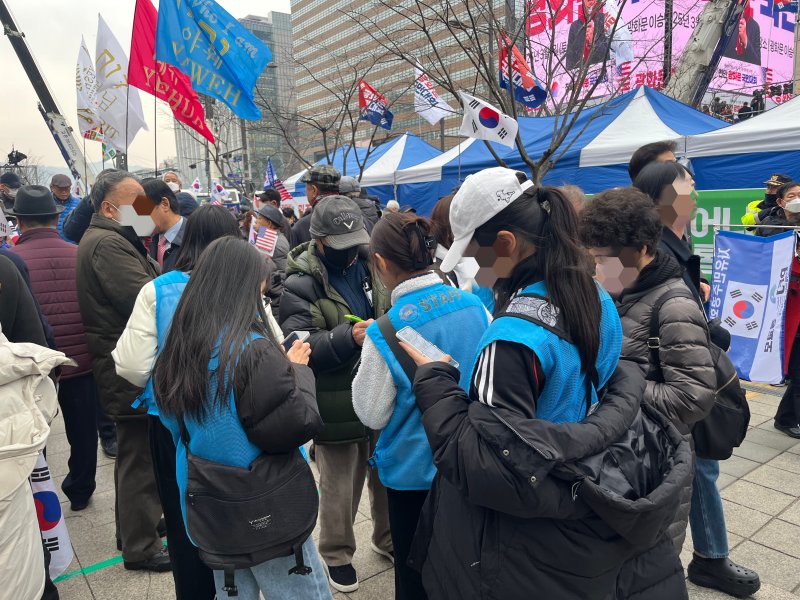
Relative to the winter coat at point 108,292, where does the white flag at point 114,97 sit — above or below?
above

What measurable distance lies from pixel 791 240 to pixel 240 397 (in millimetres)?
4608

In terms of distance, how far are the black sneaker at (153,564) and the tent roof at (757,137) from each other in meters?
7.85

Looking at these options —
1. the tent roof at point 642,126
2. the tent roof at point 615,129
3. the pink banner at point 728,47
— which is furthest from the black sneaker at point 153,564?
the pink banner at point 728,47

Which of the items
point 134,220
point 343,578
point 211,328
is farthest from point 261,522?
point 134,220

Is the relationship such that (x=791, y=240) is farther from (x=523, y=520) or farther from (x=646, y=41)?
(x=646, y=41)

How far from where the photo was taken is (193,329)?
6.21 feet

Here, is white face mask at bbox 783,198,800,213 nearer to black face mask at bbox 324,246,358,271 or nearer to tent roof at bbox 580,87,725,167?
tent roof at bbox 580,87,725,167

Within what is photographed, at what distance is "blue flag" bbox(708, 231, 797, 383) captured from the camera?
460 centimetres

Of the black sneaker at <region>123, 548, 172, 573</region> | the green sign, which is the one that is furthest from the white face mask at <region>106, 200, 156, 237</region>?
the green sign

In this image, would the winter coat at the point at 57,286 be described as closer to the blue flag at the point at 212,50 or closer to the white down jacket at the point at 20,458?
the white down jacket at the point at 20,458

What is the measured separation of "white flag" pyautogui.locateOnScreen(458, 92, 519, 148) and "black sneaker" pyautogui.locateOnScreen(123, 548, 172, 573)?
4561 millimetres

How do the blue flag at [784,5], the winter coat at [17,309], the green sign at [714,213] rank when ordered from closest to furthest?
the winter coat at [17,309] < the green sign at [714,213] < the blue flag at [784,5]

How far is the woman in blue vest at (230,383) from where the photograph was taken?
6.09 ft

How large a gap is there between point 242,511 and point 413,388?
0.76 meters
